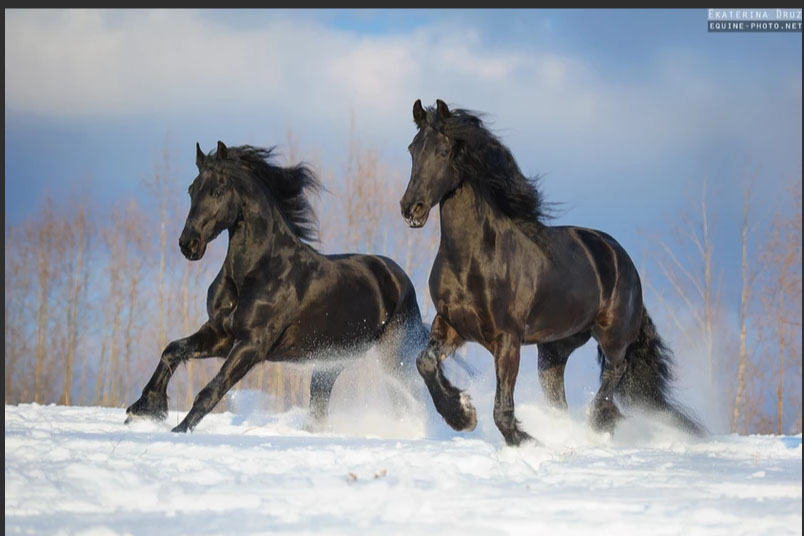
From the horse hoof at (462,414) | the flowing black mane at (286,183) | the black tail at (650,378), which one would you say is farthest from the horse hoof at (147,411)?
the black tail at (650,378)

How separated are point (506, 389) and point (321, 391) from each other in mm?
2885

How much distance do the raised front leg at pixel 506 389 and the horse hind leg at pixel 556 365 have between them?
1700mm

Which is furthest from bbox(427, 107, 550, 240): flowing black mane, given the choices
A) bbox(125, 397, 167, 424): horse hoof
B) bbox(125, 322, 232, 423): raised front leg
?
bbox(125, 397, 167, 424): horse hoof

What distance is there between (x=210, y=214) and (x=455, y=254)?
2218 millimetres

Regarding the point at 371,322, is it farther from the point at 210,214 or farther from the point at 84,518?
the point at 84,518

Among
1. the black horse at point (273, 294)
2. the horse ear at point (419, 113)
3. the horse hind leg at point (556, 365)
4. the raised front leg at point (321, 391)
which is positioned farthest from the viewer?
the raised front leg at point (321, 391)

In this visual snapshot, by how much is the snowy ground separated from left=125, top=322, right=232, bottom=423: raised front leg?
2.99 ft

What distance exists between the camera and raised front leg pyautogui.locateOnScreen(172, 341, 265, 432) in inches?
287

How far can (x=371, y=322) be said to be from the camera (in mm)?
8906

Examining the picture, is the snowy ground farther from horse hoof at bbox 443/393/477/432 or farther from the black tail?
the black tail

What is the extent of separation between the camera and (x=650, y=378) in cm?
855

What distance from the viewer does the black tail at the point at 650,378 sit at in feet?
27.7

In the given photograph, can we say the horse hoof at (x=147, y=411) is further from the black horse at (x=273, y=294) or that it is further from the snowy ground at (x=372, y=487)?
the snowy ground at (x=372, y=487)

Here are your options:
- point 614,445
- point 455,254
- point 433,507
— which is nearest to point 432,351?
point 455,254
